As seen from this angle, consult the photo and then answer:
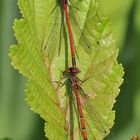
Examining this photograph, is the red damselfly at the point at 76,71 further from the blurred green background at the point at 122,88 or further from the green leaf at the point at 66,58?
the blurred green background at the point at 122,88

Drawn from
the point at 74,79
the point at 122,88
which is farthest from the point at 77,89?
the point at 122,88

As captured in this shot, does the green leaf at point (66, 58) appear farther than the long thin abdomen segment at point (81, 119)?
No

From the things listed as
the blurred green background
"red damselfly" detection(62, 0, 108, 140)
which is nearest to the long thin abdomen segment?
"red damselfly" detection(62, 0, 108, 140)

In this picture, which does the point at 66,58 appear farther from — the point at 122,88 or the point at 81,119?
the point at 122,88

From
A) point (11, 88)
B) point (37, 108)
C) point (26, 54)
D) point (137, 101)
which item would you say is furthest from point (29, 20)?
point (137, 101)

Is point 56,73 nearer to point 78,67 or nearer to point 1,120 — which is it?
point 78,67

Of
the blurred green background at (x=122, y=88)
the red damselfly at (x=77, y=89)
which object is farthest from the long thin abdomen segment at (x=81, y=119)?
the blurred green background at (x=122, y=88)
